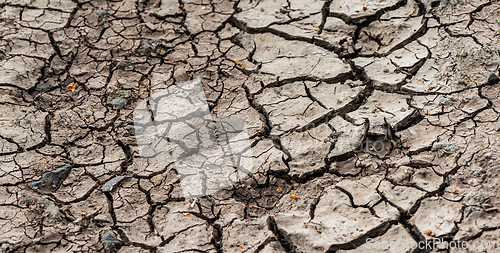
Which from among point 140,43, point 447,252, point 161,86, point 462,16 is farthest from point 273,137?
point 462,16

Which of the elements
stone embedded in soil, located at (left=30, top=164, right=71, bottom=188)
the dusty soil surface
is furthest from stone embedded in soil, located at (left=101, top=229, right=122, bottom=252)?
stone embedded in soil, located at (left=30, top=164, right=71, bottom=188)

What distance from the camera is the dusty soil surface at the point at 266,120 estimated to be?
2109mm

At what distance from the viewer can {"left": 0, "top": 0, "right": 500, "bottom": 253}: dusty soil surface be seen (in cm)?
211

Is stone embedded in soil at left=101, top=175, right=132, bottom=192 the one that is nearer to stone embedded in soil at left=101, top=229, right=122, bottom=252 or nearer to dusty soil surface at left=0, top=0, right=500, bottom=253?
dusty soil surface at left=0, top=0, right=500, bottom=253

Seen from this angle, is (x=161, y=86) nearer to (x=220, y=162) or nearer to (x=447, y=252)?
(x=220, y=162)

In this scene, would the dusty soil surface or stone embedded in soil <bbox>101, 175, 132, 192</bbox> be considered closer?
the dusty soil surface

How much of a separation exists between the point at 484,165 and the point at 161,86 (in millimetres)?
2276

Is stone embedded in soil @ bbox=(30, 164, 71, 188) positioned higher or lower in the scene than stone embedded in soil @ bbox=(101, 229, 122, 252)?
higher

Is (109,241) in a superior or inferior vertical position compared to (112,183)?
inferior

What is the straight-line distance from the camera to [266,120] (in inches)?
106

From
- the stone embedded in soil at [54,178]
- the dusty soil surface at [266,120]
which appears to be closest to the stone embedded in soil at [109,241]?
the dusty soil surface at [266,120]

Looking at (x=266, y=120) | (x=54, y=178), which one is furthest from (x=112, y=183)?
(x=266, y=120)

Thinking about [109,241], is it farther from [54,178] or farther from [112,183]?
[54,178]

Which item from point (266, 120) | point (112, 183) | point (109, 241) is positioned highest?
point (112, 183)
